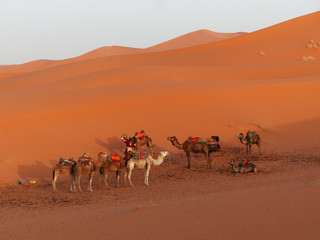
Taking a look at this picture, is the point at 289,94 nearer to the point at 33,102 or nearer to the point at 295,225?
the point at 33,102

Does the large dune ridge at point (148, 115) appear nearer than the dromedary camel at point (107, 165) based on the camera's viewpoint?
No

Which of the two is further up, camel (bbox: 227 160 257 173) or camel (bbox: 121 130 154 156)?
camel (bbox: 121 130 154 156)

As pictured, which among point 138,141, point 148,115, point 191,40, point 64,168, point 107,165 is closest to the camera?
point 64,168

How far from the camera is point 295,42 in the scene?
49.4 meters

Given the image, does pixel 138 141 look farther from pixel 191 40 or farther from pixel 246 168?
pixel 191 40

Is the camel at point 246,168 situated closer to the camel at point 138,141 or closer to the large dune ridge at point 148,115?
the camel at point 138,141

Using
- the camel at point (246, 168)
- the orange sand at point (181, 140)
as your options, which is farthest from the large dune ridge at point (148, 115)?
the camel at point (246, 168)

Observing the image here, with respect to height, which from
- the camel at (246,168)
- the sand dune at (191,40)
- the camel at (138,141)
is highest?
the sand dune at (191,40)

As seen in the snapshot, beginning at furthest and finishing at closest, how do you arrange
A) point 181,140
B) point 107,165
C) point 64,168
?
point 181,140 < point 107,165 < point 64,168

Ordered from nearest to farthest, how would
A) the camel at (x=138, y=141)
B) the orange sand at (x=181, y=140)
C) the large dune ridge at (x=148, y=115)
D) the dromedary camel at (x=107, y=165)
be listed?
the orange sand at (x=181, y=140) → the dromedary camel at (x=107, y=165) → the camel at (x=138, y=141) → the large dune ridge at (x=148, y=115)

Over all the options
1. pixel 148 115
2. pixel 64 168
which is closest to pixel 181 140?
pixel 148 115

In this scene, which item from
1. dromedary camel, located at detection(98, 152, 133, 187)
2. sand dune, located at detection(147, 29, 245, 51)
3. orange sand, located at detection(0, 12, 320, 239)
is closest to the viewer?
orange sand, located at detection(0, 12, 320, 239)

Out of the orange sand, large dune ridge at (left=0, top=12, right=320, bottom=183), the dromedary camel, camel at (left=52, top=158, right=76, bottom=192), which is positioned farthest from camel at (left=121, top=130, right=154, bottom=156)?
camel at (left=52, top=158, right=76, bottom=192)

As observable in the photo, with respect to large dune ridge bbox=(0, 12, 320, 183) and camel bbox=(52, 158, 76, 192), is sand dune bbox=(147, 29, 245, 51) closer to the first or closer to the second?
large dune ridge bbox=(0, 12, 320, 183)
